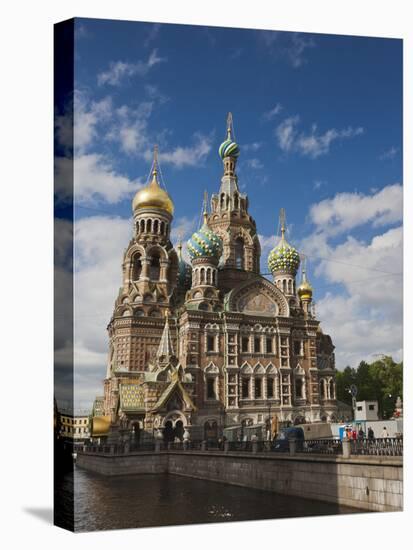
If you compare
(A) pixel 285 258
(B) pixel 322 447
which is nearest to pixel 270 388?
(A) pixel 285 258

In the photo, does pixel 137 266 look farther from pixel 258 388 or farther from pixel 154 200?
pixel 258 388

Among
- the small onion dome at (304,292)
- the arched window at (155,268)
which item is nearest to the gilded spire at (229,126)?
the arched window at (155,268)

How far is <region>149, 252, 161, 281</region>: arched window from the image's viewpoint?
28.8 meters

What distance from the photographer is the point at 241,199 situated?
111 feet

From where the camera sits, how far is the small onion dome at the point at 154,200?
26.3 metres

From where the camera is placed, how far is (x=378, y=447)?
580 inches

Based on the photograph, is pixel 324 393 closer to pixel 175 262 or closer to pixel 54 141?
pixel 175 262

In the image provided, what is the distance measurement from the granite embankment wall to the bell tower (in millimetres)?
13511

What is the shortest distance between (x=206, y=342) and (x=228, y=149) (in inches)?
328

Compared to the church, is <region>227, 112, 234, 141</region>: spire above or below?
above

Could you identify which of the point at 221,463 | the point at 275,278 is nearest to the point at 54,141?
the point at 221,463

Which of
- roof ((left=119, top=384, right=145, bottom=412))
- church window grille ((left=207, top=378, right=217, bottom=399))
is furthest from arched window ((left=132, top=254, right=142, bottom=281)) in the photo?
roof ((left=119, top=384, right=145, bottom=412))

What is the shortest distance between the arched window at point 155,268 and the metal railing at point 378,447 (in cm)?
1512

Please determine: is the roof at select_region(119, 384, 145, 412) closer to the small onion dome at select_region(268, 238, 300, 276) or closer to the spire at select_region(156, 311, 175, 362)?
the spire at select_region(156, 311, 175, 362)
